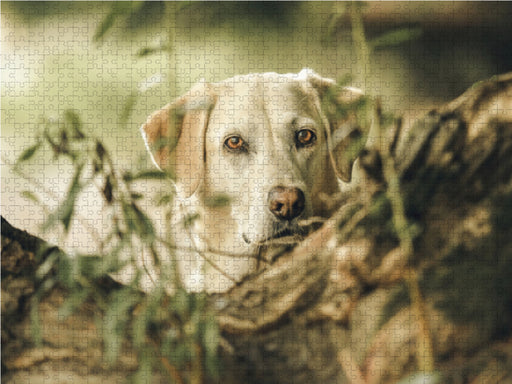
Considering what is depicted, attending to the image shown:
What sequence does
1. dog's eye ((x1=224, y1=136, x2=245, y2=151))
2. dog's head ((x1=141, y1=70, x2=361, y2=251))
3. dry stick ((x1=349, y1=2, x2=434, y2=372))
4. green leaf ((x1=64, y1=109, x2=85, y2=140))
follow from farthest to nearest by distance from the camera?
dog's eye ((x1=224, y1=136, x2=245, y2=151))
dog's head ((x1=141, y1=70, x2=361, y2=251))
green leaf ((x1=64, y1=109, x2=85, y2=140))
dry stick ((x1=349, y1=2, x2=434, y2=372))

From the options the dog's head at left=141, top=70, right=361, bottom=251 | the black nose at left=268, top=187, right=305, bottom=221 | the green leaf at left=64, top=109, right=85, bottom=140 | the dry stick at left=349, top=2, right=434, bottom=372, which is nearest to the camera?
the dry stick at left=349, top=2, right=434, bottom=372

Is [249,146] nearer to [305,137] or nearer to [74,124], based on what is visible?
[305,137]

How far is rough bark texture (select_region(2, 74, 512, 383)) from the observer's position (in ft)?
3.73

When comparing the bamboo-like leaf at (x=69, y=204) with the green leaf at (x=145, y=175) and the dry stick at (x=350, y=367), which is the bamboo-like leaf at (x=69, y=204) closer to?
the green leaf at (x=145, y=175)

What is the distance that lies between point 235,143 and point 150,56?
1.23 feet

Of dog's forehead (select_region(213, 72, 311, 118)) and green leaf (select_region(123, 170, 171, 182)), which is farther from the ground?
dog's forehead (select_region(213, 72, 311, 118))

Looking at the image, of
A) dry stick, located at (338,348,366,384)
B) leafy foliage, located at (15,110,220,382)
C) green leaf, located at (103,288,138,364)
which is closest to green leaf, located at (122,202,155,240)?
leafy foliage, located at (15,110,220,382)

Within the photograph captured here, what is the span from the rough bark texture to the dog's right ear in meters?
0.53

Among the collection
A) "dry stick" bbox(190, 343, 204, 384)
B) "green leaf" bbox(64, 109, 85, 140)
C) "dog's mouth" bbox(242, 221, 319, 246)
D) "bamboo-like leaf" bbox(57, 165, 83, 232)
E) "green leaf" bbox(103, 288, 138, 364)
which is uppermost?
"green leaf" bbox(64, 109, 85, 140)

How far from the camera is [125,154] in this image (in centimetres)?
157

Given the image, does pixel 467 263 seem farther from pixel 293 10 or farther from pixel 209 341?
pixel 293 10

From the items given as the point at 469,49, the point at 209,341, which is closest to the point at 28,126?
the point at 209,341

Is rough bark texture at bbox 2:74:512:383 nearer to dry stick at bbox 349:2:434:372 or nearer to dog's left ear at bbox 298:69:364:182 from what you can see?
dry stick at bbox 349:2:434:372

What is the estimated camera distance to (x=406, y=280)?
1108 millimetres
